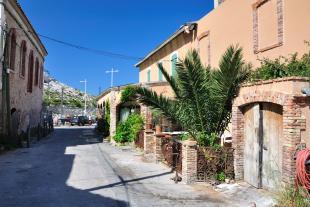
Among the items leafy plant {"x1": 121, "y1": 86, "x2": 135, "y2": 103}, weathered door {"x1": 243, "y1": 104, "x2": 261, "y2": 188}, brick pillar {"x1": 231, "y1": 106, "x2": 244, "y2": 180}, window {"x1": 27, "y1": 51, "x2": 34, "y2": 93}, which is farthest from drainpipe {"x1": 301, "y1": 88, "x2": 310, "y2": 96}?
window {"x1": 27, "y1": 51, "x2": 34, "y2": 93}

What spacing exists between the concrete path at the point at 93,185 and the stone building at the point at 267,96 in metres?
1.25

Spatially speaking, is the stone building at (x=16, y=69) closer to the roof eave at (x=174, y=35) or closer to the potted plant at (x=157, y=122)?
the potted plant at (x=157, y=122)

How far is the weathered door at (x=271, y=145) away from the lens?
8867 mm

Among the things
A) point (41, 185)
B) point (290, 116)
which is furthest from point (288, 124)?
point (41, 185)

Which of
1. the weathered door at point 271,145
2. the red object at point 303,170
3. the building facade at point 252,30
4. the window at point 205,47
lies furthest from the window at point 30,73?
the red object at point 303,170

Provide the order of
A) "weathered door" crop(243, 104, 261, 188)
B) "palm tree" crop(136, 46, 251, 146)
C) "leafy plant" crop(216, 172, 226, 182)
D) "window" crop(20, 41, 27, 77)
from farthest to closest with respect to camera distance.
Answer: "window" crop(20, 41, 27, 77) < "palm tree" crop(136, 46, 251, 146) < "leafy plant" crop(216, 172, 226, 182) < "weathered door" crop(243, 104, 261, 188)

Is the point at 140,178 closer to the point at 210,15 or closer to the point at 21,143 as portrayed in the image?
the point at 210,15

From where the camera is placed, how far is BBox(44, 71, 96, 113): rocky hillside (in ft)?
256

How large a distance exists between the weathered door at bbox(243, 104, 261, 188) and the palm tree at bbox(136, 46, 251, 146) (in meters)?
0.96

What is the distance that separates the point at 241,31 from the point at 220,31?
6.39 feet

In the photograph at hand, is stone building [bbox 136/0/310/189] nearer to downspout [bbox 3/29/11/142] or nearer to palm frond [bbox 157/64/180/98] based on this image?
palm frond [bbox 157/64/180/98]

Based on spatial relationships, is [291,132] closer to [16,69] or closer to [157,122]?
[157,122]

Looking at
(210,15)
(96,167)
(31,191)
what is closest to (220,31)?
(210,15)

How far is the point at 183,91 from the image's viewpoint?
39.5ft
